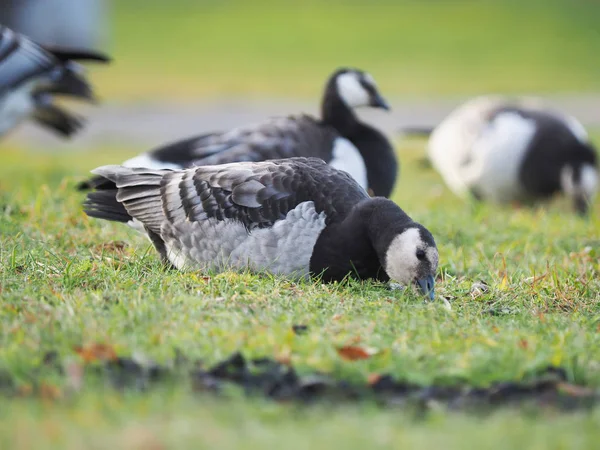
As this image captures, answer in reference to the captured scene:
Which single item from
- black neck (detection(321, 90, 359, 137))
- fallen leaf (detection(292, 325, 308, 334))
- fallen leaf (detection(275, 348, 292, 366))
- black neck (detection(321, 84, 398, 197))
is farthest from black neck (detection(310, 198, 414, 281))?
black neck (detection(321, 90, 359, 137))

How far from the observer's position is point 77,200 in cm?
762

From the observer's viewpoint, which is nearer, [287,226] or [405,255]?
[405,255]

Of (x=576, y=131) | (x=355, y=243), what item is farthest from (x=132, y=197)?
(x=576, y=131)

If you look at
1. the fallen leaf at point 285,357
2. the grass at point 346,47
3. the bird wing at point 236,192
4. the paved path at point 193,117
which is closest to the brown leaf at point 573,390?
the fallen leaf at point 285,357

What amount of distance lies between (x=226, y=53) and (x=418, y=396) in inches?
888

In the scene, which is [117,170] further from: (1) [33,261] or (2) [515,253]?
(2) [515,253]

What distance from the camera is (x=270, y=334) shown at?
392cm

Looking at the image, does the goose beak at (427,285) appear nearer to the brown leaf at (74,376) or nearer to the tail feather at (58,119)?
the brown leaf at (74,376)

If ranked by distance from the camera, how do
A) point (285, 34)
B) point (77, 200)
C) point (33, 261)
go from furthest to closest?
point (285, 34), point (77, 200), point (33, 261)

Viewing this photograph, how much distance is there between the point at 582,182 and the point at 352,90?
11.9 ft

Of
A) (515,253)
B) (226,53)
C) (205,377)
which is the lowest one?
(226,53)

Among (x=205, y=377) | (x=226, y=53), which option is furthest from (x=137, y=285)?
(x=226, y=53)

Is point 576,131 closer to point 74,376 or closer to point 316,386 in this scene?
point 316,386

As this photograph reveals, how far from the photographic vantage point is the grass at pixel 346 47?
20953 millimetres
